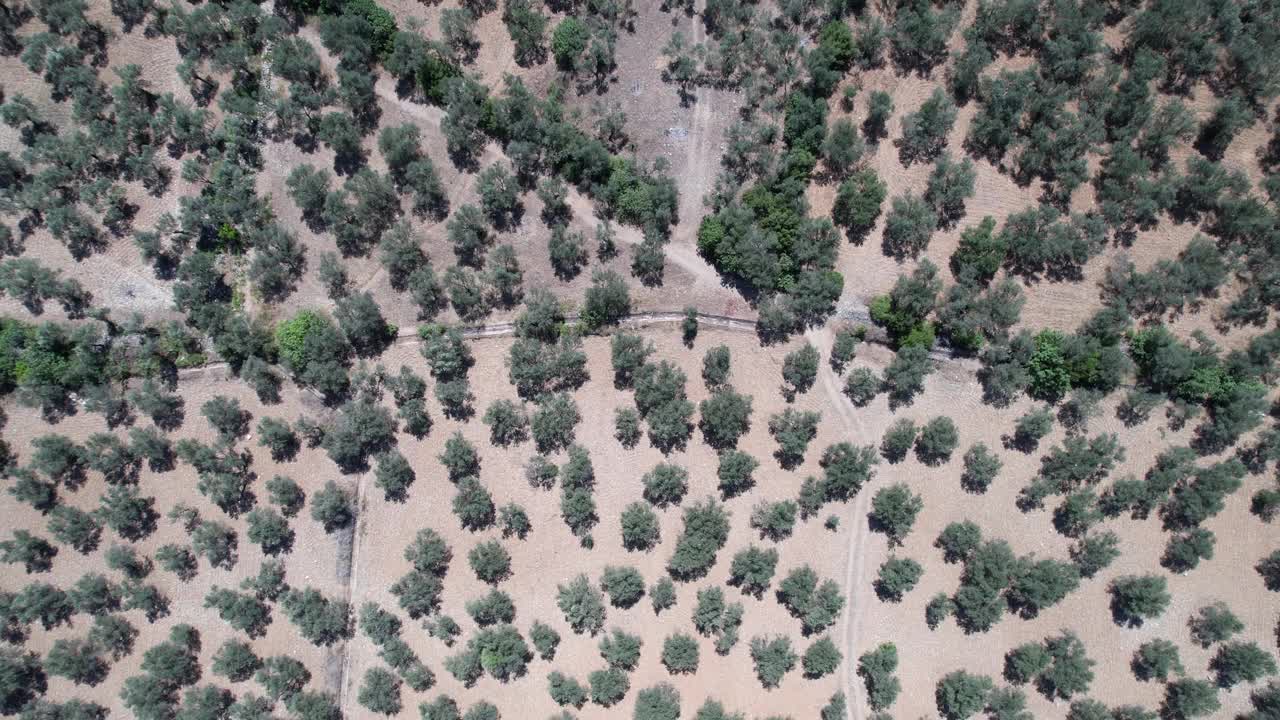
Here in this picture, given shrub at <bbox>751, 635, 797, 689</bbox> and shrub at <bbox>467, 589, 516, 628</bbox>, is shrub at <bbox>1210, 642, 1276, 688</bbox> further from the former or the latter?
shrub at <bbox>467, 589, 516, 628</bbox>

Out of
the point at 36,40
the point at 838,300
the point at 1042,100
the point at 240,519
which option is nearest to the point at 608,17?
the point at 838,300

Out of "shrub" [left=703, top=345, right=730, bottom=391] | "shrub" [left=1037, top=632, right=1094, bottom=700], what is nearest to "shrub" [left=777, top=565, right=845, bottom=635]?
"shrub" [left=703, top=345, right=730, bottom=391]

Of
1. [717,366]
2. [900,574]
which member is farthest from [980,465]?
[717,366]

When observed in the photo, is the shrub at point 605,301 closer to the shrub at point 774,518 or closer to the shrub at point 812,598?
the shrub at point 774,518

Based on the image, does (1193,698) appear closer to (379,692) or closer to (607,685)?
(607,685)

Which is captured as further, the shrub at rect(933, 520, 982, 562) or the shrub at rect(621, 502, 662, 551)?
the shrub at rect(621, 502, 662, 551)

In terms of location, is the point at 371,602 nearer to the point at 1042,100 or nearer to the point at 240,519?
the point at 240,519

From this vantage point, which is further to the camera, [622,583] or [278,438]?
[622,583]
